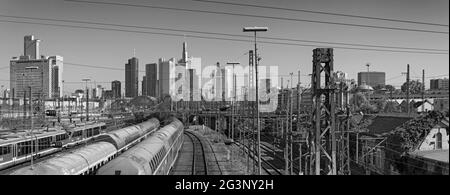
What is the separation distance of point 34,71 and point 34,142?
19.3 ft

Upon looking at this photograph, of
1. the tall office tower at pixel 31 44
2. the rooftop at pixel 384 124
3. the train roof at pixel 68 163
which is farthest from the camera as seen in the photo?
the rooftop at pixel 384 124

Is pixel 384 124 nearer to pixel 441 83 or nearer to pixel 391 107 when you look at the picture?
pixel 391 107

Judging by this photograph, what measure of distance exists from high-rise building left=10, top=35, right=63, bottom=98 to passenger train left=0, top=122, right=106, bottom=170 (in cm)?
253

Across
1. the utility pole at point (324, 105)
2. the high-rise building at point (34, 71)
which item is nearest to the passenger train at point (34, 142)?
the high-rise building at point (34, 71)

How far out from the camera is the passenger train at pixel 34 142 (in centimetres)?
1829

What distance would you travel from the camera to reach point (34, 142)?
21016 mm

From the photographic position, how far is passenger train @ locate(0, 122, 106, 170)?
18289 mm

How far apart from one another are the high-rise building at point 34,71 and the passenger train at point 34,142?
2.53 meters

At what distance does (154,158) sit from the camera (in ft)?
43.3

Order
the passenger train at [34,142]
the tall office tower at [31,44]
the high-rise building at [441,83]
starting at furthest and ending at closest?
the passenger train at [34,142], the tall office tower at [31,44], the high-rise building at [441,83]

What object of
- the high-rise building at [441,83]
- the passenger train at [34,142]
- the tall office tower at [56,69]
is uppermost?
the tall office tower at [56,69]

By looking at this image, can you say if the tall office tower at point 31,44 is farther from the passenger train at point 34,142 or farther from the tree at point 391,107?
the tree at point 391,107
